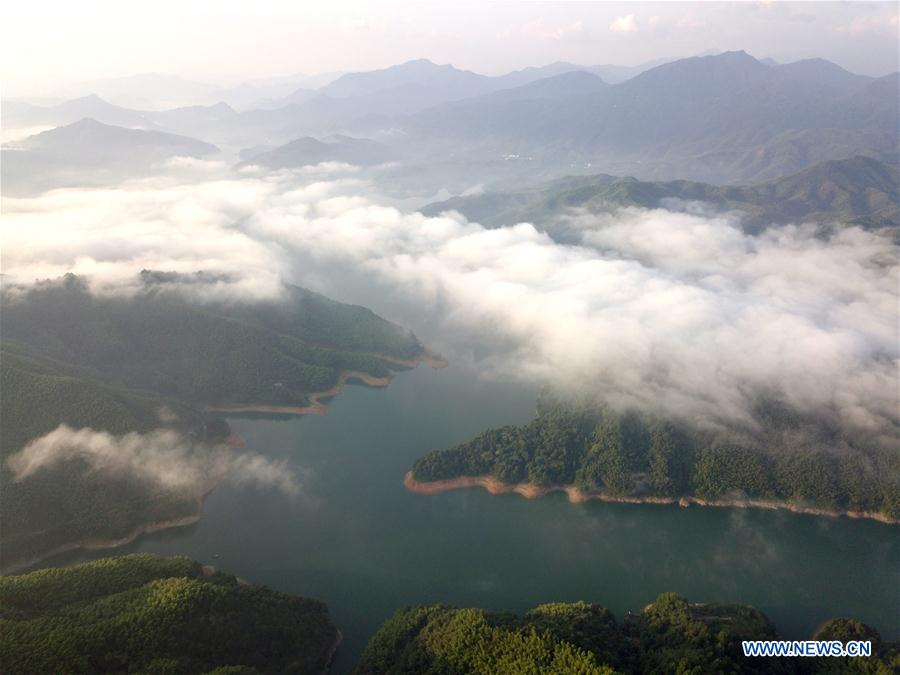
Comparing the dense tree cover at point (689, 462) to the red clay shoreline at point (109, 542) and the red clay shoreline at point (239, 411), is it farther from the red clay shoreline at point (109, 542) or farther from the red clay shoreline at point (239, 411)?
the red clay shoreline at point (109, 542)

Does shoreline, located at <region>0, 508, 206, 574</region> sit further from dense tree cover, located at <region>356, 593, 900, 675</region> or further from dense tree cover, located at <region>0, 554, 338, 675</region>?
dense tree cover, located at <region>356, 593, 900, 675</region>

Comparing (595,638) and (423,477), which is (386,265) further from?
(595,638)

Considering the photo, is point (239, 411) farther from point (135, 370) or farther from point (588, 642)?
point (588, 642)

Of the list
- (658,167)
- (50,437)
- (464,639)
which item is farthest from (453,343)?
(658,167)

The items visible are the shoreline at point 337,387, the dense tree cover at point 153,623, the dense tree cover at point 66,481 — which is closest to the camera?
the dense tree cover at point 153,623

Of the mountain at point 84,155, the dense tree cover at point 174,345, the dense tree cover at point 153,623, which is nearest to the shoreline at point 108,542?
the dense tree cover at point 153,623

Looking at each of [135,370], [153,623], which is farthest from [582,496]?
[135,370]
